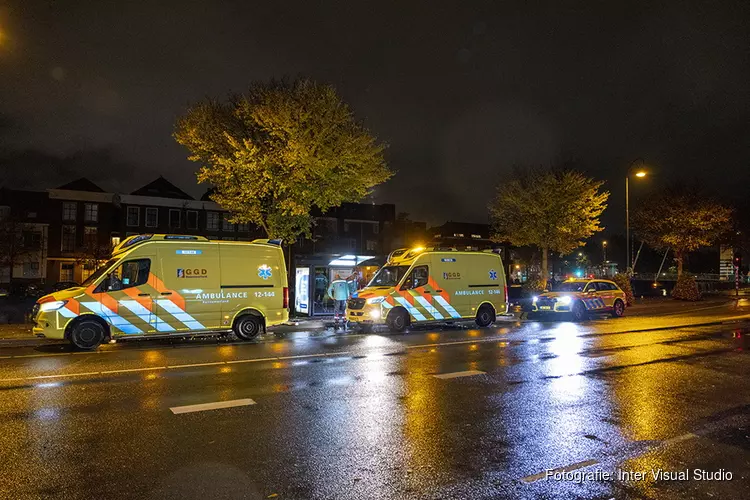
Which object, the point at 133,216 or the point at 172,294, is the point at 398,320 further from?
the point at 133,216

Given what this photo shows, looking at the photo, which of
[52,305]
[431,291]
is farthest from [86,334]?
[431,291]

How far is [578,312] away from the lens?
1967 centimetres

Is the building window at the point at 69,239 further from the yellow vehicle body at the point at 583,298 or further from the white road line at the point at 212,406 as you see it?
the white road line at the point at 212,406

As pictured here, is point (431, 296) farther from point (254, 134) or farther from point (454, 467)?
point (454, 467)

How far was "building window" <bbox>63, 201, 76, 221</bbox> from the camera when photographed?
1812 inches

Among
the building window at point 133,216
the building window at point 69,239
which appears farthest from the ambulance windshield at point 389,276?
the building window at point 69,239

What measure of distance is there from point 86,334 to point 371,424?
28.1ft

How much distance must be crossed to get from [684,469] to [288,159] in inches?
575

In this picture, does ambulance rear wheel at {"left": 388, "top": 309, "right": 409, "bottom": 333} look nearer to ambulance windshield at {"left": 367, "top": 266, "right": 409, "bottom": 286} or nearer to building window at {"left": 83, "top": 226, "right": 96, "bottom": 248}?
ambulance windshield at {"left": 367, "top": 266, "right": 409, "bottom": 286}

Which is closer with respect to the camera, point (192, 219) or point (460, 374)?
point (460, 374)

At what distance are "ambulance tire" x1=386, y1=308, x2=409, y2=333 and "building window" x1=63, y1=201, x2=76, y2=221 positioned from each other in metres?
41.9

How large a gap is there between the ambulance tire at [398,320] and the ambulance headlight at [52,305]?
27.2 feet

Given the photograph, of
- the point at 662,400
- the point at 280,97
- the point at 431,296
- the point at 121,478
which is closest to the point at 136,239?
the point at 280,97

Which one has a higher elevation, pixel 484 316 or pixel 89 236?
pixel 89 236
